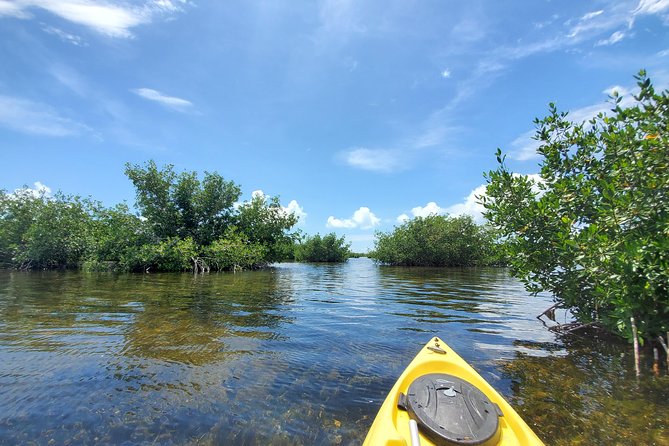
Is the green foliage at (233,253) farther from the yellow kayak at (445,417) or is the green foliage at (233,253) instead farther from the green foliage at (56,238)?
the yellow kayak at (445,417)

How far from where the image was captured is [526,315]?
10.6 m

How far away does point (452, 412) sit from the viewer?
315 cm

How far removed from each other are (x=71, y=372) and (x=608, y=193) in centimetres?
962

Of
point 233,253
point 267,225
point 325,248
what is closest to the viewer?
point 233,253

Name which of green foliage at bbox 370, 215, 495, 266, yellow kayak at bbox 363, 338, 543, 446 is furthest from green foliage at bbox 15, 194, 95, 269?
green foliage at bbox 370, 215, 495, 266

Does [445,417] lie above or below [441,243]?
below

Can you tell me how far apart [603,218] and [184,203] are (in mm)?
31868

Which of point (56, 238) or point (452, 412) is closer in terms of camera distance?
point (452, 412)

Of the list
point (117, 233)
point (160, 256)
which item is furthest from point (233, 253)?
point (117, 233)

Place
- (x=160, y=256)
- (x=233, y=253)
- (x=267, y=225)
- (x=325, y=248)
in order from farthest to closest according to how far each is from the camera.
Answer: (x=325, y=248) < (x=267, y=225) < (x=233, y=253) < (x=160, y=256)

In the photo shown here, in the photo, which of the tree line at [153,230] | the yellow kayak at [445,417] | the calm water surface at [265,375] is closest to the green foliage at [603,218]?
the calm water surface at [265,375]

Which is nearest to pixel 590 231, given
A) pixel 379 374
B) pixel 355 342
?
pixel 379 374

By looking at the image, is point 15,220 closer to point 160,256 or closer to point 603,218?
point 160,256

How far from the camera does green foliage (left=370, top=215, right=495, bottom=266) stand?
146ft
